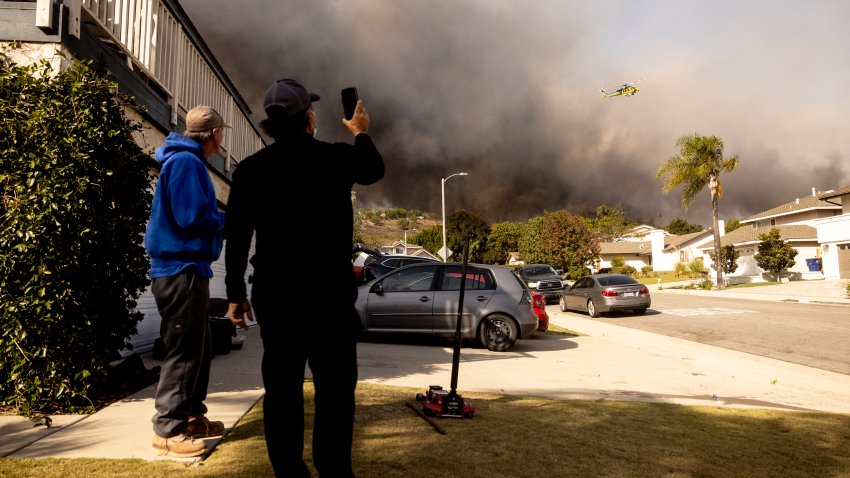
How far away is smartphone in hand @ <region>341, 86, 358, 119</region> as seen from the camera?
→ 252 cm

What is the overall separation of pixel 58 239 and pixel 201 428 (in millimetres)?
1569

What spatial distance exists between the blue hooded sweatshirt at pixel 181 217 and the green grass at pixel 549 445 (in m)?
1.11

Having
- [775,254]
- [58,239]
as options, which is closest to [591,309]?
[58,239]

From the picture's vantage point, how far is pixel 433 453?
334 centimetres

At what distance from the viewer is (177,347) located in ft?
10.4

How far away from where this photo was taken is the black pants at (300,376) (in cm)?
225

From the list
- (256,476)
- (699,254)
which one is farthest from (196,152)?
(699,254)

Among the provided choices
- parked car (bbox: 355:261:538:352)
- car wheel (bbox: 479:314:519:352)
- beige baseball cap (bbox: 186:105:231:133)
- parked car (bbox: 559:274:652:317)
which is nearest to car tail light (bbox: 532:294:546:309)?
parked car (bbox: 355:261:538:352)

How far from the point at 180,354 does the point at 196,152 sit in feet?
3.89

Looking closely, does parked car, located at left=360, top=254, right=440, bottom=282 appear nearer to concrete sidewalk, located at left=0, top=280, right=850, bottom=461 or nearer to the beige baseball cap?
concrete sidewalk, located at left=0, top=280, right=850, bottom=461

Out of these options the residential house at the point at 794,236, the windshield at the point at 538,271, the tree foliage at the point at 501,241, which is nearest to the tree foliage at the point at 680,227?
the tree foliage at the point at 501,241

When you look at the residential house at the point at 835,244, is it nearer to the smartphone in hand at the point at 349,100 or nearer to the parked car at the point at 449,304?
the parked car at the point at 449,304

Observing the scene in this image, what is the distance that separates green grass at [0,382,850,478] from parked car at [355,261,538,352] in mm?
4548

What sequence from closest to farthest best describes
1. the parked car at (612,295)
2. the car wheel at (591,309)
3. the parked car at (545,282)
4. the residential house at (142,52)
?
1. the residential house at (142,52)
2. the parked car at (612,295)
3. the car wheel at (591,309)
4. the parked car at (545,282)
